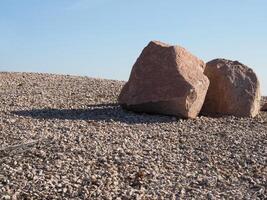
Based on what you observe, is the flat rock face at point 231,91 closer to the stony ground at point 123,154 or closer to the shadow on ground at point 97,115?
the stony ground at point 123,154

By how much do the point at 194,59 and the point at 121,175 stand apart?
6.40 m

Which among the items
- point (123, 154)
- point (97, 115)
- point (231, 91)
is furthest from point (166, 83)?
point (123, 154)

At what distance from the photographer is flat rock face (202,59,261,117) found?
46.0ft

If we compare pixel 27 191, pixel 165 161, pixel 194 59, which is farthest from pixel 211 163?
pixel 194 59

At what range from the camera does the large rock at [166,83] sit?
12.7m

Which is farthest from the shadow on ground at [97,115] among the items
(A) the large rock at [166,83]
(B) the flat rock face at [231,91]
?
(B) the flat rock face at [231,91]

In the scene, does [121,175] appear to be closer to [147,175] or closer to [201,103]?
[147,175]

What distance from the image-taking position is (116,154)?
29.6 feet

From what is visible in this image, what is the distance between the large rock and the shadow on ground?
0.27m

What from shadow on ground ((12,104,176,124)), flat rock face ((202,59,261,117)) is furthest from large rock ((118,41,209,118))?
flat rock face ((202,59,261,117))

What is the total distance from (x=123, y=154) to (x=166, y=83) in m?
4.12

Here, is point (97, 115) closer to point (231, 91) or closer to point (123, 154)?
point (231, 91)

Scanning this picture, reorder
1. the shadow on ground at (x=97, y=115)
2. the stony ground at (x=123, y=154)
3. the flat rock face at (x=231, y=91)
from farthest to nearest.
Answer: the flat rock face at (x=231, y=91), the shadow on ground at (x=97, y=115), the stony ground at (x=123, y=154)

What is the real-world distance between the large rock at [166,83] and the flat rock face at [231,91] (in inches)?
34.0
